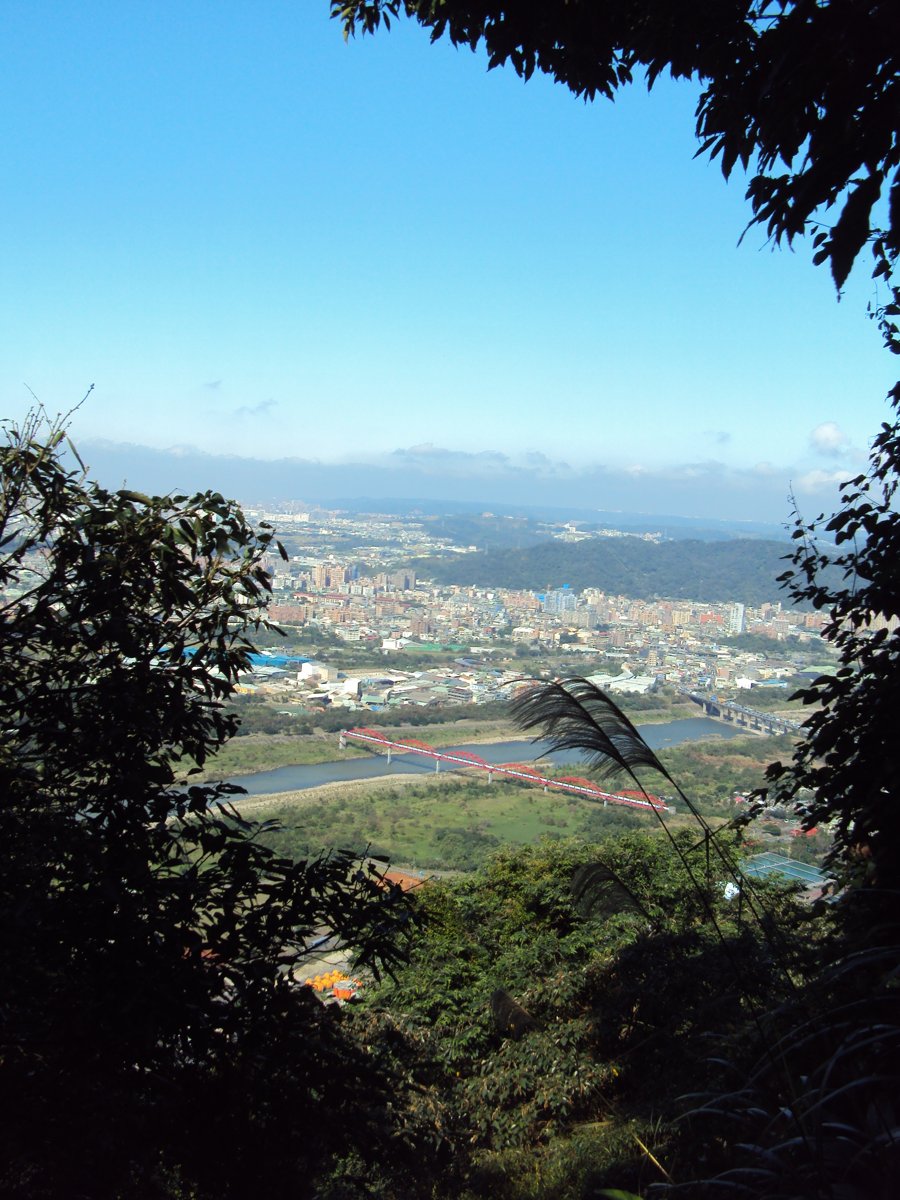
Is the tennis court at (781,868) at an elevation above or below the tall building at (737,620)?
below

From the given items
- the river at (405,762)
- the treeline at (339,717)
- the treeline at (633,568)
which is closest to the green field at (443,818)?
the river at (405,762)

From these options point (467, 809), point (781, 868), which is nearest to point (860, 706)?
point (781, 868)

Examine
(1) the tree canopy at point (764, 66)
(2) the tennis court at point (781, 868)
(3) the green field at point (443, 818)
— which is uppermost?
(1) the tree canopy at point (764, 66)

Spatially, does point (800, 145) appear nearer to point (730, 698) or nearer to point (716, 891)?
point (716, 891)

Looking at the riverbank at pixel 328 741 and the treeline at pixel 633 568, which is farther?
the treeline at pixel 633 568

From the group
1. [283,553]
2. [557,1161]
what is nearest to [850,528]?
[283,553]

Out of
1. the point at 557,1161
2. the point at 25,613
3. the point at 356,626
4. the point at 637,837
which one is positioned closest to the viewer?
the point at 25,613

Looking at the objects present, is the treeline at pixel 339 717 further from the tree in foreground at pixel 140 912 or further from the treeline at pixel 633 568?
the tree in foreground at pixel 140 912
